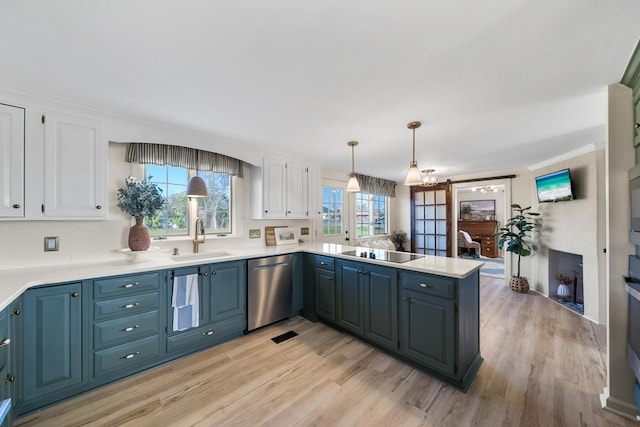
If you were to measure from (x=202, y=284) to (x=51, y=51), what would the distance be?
194 centimetres

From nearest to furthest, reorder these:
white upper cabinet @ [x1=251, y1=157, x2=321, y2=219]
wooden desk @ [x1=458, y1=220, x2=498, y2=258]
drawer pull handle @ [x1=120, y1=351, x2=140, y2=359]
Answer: drawer pull handle @ [x1=120, y1=351, x2=140, y2=359]
white upper cabinet @ [x1=251, y1=157, x2=321, y2=219]
wooden desk @ [x1=458, y1=220, x2=498, y2=258]

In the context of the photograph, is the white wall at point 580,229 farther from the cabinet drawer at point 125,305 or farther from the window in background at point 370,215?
the cabinet drawer at point 125,305

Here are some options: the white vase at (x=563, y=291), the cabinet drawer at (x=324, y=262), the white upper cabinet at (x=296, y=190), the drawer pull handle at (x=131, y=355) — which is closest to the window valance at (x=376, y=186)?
the white upper cabinet at (x=296, y=190)

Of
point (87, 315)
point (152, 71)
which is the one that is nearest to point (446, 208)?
point (152, 71)

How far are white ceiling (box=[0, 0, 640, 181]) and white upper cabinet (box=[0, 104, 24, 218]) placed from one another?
0.24 metres

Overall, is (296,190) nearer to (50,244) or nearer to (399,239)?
(50,244)

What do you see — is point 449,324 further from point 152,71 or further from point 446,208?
point 446,208

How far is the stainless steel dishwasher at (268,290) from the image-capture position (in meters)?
2.71

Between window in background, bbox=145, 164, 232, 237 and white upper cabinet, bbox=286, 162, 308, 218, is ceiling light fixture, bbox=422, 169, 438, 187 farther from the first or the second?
window in background, bbox=145, 164, 232, 237

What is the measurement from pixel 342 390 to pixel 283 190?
2425mm

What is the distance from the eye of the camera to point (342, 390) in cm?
187

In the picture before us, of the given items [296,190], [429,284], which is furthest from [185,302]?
[429,284]

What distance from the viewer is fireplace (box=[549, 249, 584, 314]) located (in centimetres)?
378

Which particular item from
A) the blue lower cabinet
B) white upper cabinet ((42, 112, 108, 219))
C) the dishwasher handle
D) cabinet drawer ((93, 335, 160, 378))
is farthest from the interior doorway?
the blue lower cabinet
